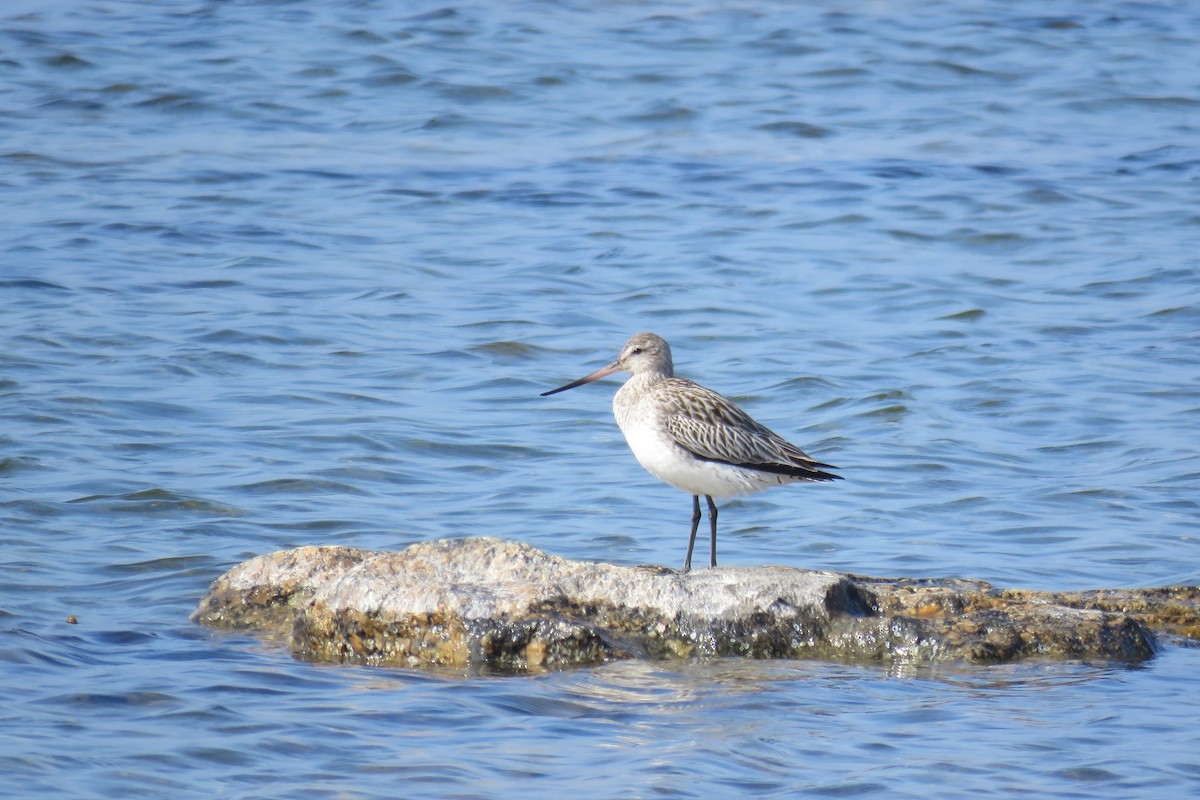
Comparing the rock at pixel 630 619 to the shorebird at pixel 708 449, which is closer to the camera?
the rock at pixel 630 619

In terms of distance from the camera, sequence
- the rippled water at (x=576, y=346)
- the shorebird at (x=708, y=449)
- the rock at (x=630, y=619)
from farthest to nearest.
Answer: the shorebird at (x=708, y=449)
the rock at (x=630, y=619)
the rippled water at (x=576, y=346)

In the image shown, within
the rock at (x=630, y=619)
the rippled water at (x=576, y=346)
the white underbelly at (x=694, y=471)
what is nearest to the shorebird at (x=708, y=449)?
the white underbelly at (x=694, y=471)

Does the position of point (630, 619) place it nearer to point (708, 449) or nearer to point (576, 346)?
point (708, 449)

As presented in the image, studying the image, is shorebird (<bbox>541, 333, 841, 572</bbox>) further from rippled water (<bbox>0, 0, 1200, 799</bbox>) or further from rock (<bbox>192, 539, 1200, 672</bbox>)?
rippled water (<bbox>0, 0, 1200, 799</bbox>)

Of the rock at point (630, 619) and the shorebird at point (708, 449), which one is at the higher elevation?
the shorebird at point (708, 449)

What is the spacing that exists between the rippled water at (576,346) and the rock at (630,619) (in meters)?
0.17

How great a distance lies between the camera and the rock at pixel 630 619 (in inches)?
276

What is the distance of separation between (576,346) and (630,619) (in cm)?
690

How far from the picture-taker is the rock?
701 cm

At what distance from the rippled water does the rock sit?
0.17 m

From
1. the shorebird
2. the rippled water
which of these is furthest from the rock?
the shorebird

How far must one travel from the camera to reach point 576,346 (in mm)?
13898

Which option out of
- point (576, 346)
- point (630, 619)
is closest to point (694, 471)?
point (630, 619)

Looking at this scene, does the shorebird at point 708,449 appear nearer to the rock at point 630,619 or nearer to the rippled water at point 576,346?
the rock at point 630,619
